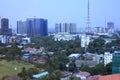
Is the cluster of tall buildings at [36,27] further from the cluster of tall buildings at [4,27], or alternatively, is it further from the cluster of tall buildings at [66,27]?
the cluster of tall buildings at [66,27]

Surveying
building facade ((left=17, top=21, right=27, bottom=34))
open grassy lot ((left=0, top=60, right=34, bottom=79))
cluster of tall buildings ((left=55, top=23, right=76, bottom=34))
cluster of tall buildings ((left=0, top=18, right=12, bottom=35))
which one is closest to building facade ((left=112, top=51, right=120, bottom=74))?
open grassy lot ((left=0, top=60, right=34, bottom=79))

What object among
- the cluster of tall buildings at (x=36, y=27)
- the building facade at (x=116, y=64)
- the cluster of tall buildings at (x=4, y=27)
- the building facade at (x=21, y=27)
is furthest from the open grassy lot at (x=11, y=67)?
the building facade at (x=21, y=27)

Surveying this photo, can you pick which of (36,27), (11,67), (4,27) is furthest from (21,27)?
(11,67)

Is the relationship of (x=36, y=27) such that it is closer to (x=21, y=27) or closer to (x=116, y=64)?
(x=21, y=27)

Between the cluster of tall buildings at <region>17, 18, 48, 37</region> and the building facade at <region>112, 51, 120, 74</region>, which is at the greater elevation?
the cluster of tall buildings at <region>17, 18, 48, 37</region>

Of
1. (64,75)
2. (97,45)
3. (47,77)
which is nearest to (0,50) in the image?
(97,45)

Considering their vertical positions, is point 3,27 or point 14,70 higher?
point 3,27

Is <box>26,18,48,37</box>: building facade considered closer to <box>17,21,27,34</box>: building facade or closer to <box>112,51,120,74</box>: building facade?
<box>17,21,27,34</box>: building facade

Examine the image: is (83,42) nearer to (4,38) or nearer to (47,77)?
(4,38)
